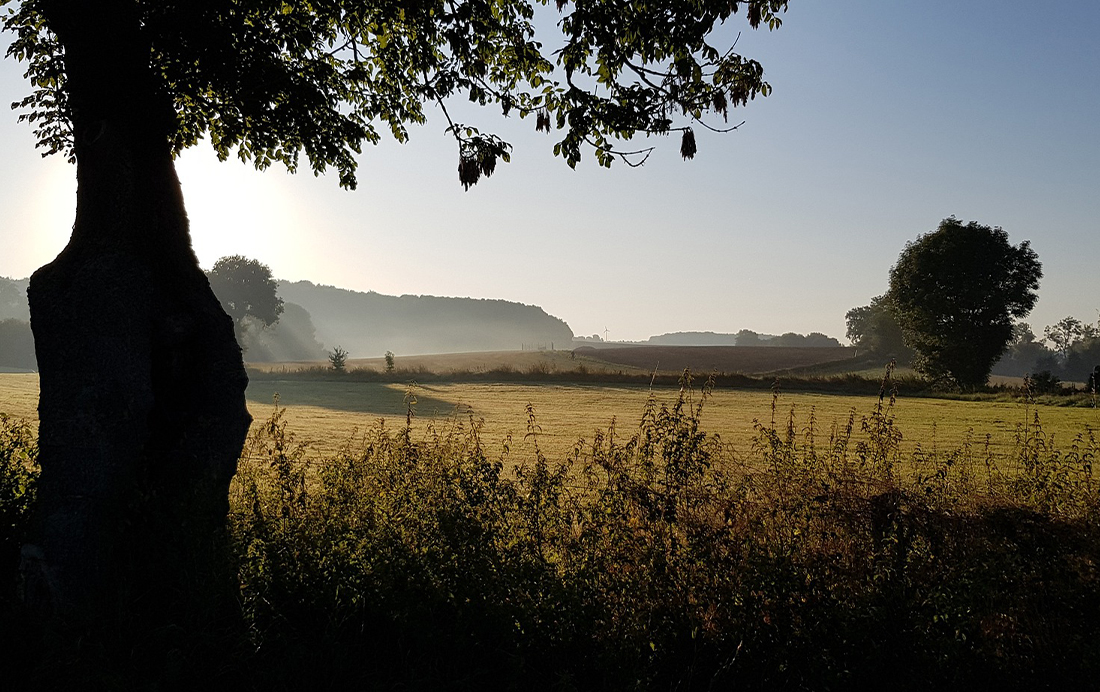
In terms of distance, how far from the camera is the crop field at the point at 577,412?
1905 centimetres

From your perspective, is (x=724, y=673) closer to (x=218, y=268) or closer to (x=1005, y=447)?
(x=1005, y=447)

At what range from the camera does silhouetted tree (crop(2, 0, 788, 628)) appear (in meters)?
5.16

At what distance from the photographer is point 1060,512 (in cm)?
632

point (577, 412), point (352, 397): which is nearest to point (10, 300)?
point (352, 397)

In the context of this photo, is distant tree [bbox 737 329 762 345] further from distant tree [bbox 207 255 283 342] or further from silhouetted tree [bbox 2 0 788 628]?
silhouetted tree [bbox 2 0 788 628]

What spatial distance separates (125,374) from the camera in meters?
5.57

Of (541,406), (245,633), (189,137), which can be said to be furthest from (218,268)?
(245,633)

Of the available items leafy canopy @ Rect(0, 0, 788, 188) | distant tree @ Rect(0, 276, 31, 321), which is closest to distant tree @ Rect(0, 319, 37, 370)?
distant tree @ Rect(0, 276, 31, 321)

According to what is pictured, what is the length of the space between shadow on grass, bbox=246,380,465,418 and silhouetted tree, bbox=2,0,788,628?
19871 millimetres

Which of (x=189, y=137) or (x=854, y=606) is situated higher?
(x=189, y=137)

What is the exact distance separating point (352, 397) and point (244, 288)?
5885 cm

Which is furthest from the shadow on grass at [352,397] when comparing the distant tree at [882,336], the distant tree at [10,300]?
the distant tree at [10,300]

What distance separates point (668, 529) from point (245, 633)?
3.38m

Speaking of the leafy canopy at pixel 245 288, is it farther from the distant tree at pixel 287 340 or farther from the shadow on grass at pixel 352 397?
the shadow on grass at pixel 352 397
